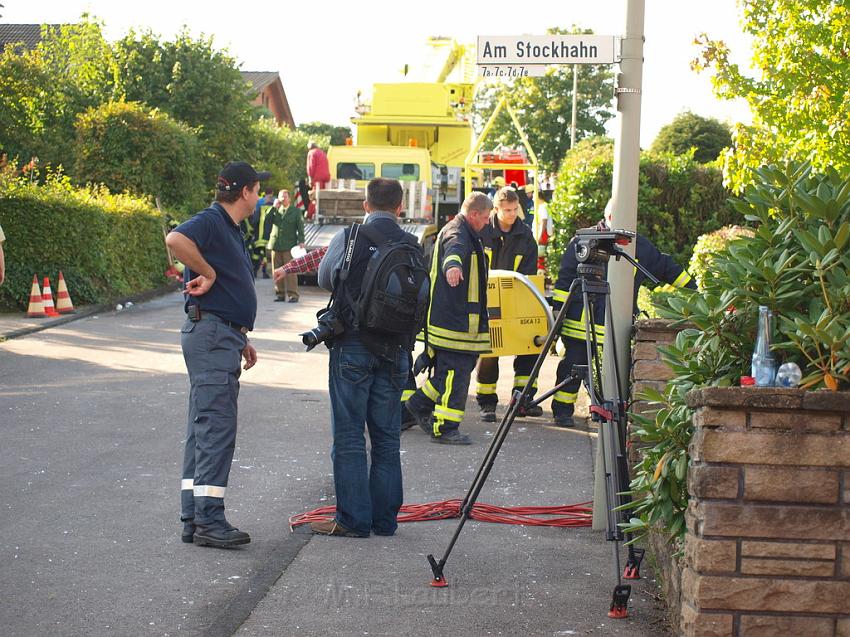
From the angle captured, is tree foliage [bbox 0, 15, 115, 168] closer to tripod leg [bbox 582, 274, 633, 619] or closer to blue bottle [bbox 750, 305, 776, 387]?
tripod leg [bbox 582, 274, 633, 619]

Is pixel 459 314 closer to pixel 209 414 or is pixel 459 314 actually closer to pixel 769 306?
pixel 209 414

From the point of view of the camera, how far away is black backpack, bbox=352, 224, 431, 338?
20.7 feet

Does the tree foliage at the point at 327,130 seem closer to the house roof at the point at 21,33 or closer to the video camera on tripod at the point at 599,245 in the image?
the house roof at the point at 21,33

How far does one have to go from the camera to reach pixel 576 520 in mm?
6773

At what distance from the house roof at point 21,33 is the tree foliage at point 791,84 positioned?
1912 inches

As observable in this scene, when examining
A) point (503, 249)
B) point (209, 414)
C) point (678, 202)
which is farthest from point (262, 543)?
point (678, 202)

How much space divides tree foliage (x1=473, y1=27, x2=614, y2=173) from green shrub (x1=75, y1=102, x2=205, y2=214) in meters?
31.7

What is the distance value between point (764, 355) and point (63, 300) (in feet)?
48.2

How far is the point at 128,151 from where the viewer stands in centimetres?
2619

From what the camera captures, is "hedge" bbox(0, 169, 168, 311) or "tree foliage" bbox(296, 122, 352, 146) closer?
"hedge" bbox(0, 169, 168, 311)

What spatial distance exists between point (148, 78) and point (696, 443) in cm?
3110

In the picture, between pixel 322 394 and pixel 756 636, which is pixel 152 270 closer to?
pixel 322 394

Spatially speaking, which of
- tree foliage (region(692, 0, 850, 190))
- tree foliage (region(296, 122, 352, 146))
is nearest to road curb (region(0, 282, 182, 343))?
tree foliage (region(692, 0, 850, 190))

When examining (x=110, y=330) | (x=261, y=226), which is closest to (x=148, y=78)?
(x=261, y=226)
